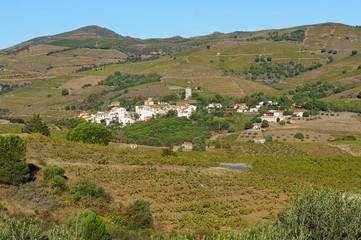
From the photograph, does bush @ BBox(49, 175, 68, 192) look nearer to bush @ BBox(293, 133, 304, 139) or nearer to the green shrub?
the green shrub

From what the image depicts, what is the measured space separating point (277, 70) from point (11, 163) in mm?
172555

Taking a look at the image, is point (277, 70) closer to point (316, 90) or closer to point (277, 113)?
point (316, 90)

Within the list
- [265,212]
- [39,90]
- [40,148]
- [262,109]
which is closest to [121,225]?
[265,212]

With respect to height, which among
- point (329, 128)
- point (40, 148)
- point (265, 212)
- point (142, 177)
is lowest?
point (329, 128)

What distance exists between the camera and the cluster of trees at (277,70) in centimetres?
17862

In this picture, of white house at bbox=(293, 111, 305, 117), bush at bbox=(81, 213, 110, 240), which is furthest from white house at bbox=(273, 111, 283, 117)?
bush at bbox=(81, 213, 110, 240)

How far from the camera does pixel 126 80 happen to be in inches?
6501

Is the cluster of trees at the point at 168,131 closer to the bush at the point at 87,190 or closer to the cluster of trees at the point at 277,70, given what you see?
the bush at the point at 87,190

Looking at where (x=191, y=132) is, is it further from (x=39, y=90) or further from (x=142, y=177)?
(x=39, y=90)

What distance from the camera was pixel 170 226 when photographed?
23.7 m

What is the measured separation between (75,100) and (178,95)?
43091mm

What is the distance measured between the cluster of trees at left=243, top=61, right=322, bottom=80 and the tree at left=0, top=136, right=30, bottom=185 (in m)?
159

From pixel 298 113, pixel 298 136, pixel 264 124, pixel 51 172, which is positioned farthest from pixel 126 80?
pixel 51 172

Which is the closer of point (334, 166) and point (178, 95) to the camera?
point (334, 166)
